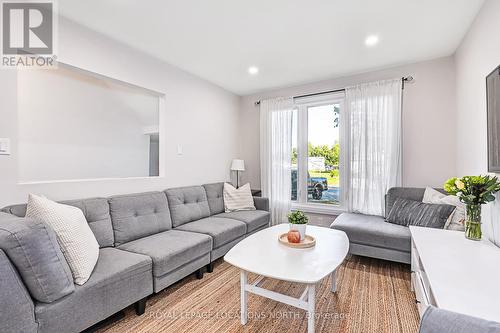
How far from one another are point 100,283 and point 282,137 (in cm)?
316

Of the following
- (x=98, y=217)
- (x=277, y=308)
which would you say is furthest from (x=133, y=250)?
(x=277, y=308)

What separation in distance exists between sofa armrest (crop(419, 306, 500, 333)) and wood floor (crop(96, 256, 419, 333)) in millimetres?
1221

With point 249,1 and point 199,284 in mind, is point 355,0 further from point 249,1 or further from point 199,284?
point 199,284

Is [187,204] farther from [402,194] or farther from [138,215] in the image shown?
[402,194]

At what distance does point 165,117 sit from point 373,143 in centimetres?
282

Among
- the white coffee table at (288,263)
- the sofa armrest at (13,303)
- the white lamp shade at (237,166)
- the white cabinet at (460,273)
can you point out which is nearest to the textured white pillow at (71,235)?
the sofa armrest at (13,303)

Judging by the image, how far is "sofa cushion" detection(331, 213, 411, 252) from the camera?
2477 mm

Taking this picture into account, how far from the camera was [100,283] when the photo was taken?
1542 mm

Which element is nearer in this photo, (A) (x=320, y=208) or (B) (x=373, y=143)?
(B) (x=373, y=143)

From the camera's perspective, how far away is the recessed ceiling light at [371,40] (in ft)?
8.09

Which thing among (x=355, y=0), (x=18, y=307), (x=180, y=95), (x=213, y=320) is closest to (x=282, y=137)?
(x=180, y=95)

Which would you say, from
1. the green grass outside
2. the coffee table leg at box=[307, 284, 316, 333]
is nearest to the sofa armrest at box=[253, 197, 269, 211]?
the green grass outside

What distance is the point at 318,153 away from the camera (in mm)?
3867

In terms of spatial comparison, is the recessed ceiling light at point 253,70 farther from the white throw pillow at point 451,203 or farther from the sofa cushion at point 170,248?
the white throw pillow at point 451,203
